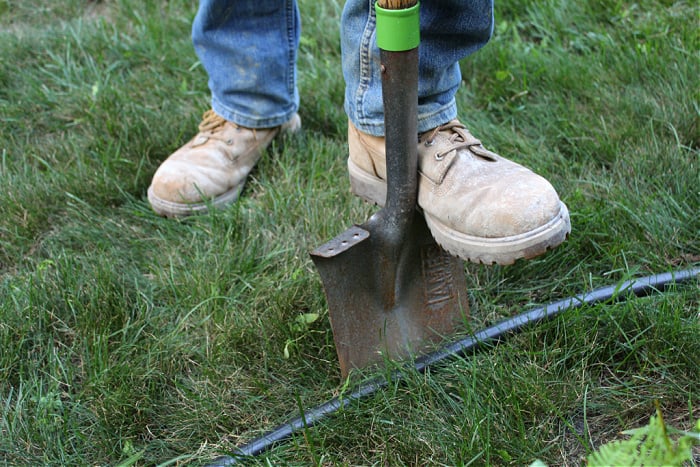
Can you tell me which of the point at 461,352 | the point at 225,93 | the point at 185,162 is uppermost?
the point at 225,93

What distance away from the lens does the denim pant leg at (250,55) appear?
2172mm

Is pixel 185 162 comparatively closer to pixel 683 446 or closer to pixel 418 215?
pixel 418 215

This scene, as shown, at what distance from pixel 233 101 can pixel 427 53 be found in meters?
0.89

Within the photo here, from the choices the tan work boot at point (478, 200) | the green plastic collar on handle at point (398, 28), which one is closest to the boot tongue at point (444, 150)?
the tan work boot at point (478, 200)

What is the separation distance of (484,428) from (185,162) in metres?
1.29

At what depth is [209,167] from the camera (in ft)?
7.27

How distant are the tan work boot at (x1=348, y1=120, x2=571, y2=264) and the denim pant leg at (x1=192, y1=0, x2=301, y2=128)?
0.63 m

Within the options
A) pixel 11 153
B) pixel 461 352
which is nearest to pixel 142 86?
pixel 11 153

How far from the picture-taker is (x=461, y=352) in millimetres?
1615

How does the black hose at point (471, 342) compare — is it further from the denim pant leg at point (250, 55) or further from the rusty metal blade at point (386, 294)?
the denim pant leg at point (250, 55)

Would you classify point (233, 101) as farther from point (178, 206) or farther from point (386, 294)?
point (386, 294)

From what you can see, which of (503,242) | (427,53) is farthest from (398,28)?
(503,242)

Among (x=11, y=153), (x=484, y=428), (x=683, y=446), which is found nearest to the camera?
(x=683, y=446)

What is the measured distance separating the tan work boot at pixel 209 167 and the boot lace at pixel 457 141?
0.79 m
